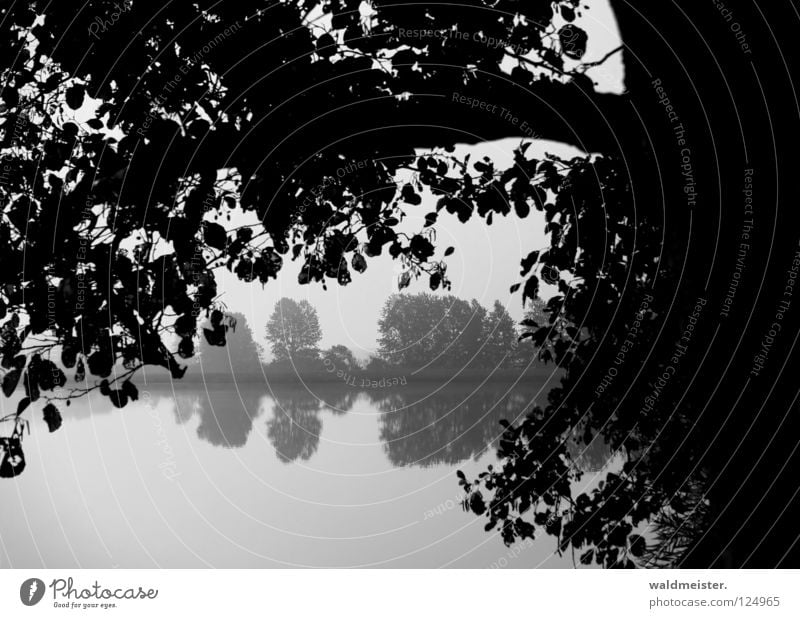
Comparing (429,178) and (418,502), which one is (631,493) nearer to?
(429,178)

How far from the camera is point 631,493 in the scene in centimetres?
662

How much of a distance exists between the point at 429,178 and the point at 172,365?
2.89 m

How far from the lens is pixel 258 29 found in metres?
4.75

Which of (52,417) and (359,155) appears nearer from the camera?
(52,417)

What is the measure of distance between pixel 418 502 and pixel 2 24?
1005 cm

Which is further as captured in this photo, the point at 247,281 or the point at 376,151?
the point at 247,281

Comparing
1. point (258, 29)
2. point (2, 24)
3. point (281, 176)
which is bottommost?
point (281, 176)

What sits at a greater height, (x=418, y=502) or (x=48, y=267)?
(x=48, y=267)

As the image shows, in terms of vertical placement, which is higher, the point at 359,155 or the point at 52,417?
the point at 359,155

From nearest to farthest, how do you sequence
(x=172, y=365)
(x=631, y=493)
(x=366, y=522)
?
(x=172, y=365) < (x=631, y=493) < (x=366, y=522)

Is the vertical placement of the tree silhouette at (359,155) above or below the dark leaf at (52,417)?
above

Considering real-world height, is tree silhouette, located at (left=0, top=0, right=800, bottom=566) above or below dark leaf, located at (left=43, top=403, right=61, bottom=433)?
above

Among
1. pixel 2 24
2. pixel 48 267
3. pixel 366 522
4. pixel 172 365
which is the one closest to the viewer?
pixel 172 365

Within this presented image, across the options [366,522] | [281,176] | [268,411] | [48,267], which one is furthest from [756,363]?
[268,411]
